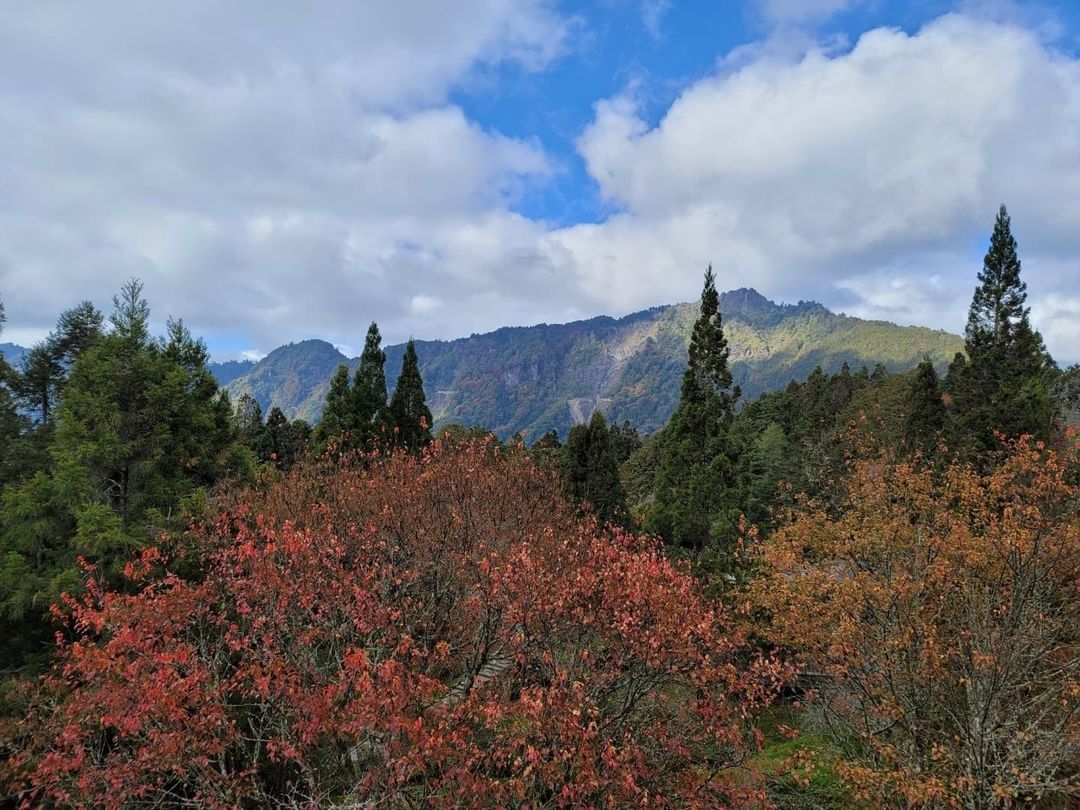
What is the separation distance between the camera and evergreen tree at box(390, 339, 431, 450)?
1420 inches

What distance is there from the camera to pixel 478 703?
796cm

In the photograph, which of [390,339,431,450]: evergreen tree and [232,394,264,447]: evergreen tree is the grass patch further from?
[232,394,264,447]: evergreen tree

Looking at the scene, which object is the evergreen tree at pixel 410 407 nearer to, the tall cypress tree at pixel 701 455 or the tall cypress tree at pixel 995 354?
the tall cypress tree at pixel 701 455

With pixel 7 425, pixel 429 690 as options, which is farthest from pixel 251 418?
pixel 429 690

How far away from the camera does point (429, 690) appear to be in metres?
8.08

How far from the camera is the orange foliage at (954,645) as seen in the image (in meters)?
8.31

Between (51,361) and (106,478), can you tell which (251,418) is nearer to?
(51,361)

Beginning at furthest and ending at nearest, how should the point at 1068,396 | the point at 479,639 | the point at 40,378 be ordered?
the point at 1068,396
the point at 40,378
the point at 479,639

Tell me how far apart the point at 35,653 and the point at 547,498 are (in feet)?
51.2

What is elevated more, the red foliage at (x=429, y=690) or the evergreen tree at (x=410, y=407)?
the evergreen tree at (x=410, y=407)

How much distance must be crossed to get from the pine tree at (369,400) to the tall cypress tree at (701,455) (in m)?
17.8

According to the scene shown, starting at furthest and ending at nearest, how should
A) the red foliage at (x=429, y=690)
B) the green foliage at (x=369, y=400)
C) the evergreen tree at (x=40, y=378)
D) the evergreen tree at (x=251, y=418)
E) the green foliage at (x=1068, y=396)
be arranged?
the evergreen tree at (x=251, y=418) → the green foliage at (x=1068, y=396) → the green foliage at (x=369, y=400) → the evergreen tree at (x=40, y=378) → the red foliage at (x=429, y=690)

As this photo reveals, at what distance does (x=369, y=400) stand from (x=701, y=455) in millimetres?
21132

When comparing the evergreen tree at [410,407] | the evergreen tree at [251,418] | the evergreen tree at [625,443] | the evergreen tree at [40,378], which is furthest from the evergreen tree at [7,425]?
the evergreen tree at [625,443]
